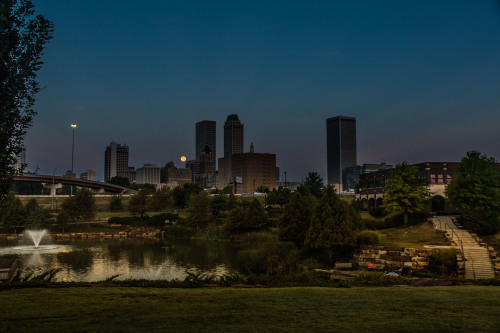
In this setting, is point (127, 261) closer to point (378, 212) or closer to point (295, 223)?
point (295, 223)

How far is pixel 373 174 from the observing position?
3255 inches

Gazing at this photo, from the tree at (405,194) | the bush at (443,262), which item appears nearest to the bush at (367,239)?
the bush at (443,262)

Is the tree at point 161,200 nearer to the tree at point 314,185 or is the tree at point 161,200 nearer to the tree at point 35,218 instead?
the tree at point 35,218

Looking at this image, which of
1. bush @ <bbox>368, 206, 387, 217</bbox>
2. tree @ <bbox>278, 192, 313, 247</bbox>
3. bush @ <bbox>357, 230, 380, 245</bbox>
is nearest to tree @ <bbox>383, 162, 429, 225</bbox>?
bush @ <bbox>368, 206, 387, 217</bbox>

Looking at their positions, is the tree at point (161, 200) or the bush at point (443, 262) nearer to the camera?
the bush at point (443, 262)

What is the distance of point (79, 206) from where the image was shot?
7281cm

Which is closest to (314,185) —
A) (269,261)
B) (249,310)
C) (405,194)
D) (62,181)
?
(405,194)

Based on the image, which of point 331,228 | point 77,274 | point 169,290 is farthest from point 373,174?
point 169,290

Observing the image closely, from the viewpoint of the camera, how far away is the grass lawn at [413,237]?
32.4 meters

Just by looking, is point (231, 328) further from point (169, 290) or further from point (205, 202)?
point (205, 202)

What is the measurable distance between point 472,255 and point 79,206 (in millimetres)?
67312

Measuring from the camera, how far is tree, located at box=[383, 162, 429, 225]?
43281 millimetres

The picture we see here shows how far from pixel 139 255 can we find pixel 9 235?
3392 centimetres

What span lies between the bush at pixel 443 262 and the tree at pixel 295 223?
13535 mm
